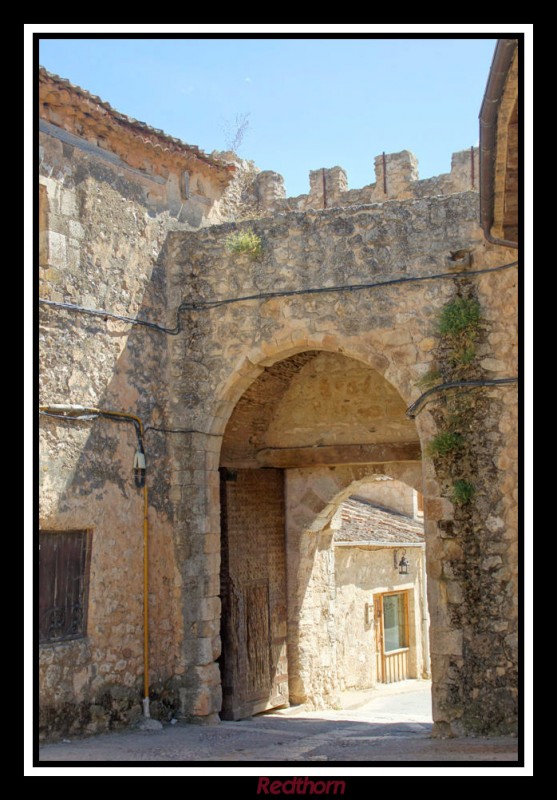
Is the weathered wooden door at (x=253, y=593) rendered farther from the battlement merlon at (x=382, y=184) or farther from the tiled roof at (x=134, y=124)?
the battlement merlon at (x=382, y=184)

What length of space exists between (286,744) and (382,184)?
10.1 meters

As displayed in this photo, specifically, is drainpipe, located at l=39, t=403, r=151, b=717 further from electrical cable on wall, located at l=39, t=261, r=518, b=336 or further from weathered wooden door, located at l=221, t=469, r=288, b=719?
weathered wooden door, located at l=221, t=469, r=288, b=719

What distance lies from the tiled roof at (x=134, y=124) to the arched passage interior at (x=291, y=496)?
239 cm

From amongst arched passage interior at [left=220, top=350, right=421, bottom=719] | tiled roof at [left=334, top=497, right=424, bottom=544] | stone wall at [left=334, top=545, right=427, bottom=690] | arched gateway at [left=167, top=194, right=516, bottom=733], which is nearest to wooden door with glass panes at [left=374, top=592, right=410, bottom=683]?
stone wall at [left=334, top=545, right=427, bottom=690]

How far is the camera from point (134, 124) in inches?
368

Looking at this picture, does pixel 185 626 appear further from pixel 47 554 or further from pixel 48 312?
pixel 48 312

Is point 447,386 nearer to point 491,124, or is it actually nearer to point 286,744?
point 491,124

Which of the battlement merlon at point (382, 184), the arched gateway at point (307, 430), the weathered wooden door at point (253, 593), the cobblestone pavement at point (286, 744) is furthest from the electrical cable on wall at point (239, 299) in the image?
the battlement merlon at point (382, 184)

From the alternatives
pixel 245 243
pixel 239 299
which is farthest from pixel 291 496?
pixel 245 243

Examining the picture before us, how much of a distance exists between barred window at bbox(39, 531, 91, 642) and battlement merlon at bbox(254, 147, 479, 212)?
339 inches

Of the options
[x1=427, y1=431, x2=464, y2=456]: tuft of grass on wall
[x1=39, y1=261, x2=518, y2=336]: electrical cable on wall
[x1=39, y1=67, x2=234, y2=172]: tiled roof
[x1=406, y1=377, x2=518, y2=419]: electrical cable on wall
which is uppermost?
[x1=39, y1=67, x2=234, y2=172]: tiled roof

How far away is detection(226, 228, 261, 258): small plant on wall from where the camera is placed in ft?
31.3
